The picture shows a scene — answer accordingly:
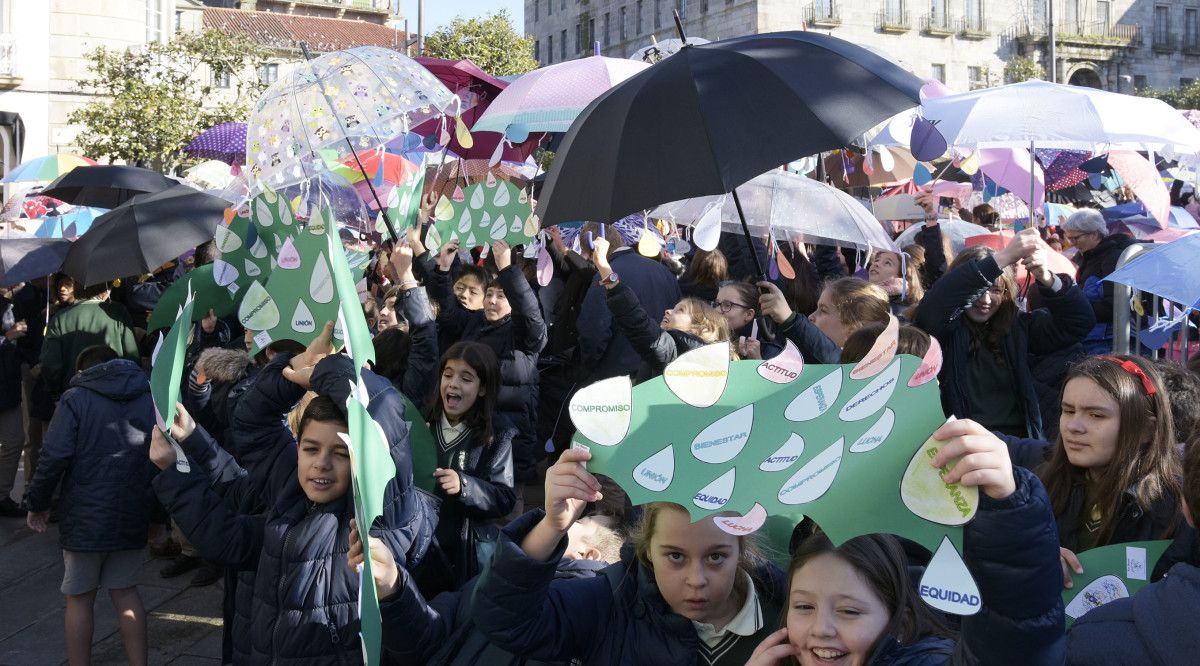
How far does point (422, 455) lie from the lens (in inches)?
162

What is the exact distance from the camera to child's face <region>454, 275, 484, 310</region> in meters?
6.40

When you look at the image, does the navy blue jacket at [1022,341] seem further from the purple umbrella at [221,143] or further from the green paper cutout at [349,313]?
the purple umbrella at [221,143]

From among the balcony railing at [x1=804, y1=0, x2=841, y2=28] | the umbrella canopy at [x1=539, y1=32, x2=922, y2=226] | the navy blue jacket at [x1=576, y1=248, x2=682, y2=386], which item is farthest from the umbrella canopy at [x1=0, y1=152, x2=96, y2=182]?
the balcony railing at [x1=804, y1=0, x2=841, y2=28]

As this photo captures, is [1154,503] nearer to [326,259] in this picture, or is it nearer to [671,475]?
[671,475]

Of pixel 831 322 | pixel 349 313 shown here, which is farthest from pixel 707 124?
pixel 831 322

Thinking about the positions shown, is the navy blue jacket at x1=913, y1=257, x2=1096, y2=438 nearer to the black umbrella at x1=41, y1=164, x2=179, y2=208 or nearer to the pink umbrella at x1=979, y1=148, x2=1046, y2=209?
the pink umbrella at x1=979, y1=148, x2=1046, y2=209

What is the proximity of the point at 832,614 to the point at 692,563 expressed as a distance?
1.47 feet

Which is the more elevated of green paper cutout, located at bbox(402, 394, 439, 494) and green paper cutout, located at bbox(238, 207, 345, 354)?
green paper cutout, located at bbox(238, 207, 345, 354)

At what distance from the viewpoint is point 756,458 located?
210 centimetres

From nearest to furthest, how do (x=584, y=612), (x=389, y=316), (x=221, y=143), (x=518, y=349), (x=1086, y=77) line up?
(x=584, y=612), (x=389, y=316), (x=518, y=349), (x=221, y=143), (x=1086, y=77)

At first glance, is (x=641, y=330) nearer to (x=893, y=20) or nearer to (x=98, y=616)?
(x=98, y=616)

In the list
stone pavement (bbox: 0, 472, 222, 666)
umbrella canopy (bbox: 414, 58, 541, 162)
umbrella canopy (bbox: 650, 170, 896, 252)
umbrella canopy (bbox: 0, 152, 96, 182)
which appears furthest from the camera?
umbrella canopy (bbox: 0, 152, 96, 182)

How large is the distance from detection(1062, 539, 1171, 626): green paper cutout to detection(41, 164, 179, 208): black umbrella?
296 inches

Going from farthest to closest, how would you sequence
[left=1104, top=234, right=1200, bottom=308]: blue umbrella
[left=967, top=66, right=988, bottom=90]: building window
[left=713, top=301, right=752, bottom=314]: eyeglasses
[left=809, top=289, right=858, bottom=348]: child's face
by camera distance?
[left=967, top=66, right=988, bottom=90]: building window
[left=713, top=301, right=752, bottom=314]: eyeglasses
[left=809, top=289, right=858, bottom=348]: child's face
[left=1104, top=234, right=1200, bottom=308]: blue umbrella
